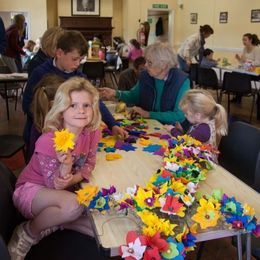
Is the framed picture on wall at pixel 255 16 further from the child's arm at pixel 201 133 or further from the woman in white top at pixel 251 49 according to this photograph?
the child's arm at pixel 201 133

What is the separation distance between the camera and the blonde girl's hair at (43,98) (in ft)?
7.16

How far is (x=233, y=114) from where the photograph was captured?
6684 millimetres

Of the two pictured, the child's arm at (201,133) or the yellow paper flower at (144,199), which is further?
the child's arm at (201,133)

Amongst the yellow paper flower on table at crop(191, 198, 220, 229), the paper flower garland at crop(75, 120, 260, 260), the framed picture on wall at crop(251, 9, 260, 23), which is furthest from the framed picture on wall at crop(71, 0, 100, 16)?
the yellow paper flower on table at crop(191, 198, 220, 229)

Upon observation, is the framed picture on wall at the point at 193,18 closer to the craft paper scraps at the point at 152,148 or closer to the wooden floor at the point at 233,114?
the wooden floor at the point at 233,114

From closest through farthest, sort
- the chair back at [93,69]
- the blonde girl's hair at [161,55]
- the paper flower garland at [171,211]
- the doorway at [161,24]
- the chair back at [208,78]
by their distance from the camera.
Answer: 1. the paper flower garland at [171,211]
2. the blonde girl's hair at [161,55]
3. the chair back at [208,78]
4. the chair back at [93,69]
5. the doorway at [161,24]

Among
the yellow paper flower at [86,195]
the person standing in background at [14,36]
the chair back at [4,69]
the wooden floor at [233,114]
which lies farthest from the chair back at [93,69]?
the yellow paper flower at [86,195]

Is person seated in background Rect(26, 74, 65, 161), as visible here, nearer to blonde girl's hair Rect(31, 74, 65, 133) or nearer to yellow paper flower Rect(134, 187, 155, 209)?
blonde girl's hair Rect(31, 74, 65, 133)

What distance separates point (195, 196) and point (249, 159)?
80 centimetres

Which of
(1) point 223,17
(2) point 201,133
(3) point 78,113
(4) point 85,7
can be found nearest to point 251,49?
(1) point 223,17

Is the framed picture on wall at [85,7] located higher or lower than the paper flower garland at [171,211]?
higher

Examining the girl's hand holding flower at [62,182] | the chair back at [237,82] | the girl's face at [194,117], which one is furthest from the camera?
the chair back at [237,82]

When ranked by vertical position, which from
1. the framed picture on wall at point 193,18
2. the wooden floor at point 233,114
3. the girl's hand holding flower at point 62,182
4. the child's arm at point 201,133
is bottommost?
the wooden floor at point 233,114

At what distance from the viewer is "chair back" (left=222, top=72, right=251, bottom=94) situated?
5950mm
